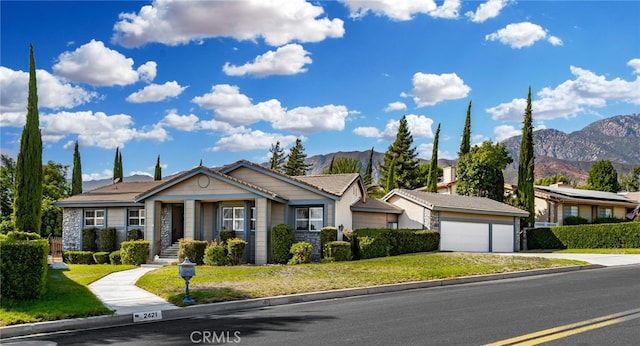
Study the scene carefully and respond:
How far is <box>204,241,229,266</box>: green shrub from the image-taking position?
27078 mm

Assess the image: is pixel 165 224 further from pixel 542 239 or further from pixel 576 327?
pixel 576 327

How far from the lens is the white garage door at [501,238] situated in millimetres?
36416

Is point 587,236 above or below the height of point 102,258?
above

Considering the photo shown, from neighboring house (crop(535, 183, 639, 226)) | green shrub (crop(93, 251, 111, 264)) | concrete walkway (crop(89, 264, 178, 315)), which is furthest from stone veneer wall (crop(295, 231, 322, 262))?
neighboring house (crop(535, 183, 639, 226))

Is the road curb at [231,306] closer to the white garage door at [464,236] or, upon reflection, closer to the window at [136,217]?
the white garage door at [464,236]

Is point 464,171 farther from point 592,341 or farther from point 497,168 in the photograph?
point 592,341

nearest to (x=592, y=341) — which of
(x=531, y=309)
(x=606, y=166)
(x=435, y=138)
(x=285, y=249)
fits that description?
(x=531, y=309)

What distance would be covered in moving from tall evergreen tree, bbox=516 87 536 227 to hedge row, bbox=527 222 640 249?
346 centimetres

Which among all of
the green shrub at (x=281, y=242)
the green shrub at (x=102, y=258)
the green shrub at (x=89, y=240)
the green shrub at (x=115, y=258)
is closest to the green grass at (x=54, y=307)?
the green shrub at (x=281, y=242)

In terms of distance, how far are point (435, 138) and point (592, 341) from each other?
46.1 metres

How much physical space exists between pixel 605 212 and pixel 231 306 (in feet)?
143

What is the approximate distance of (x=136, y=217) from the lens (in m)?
33.5

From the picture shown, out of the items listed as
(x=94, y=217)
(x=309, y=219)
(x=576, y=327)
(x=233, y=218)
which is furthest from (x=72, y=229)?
(x=576, y=327)

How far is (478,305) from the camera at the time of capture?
13609mm
